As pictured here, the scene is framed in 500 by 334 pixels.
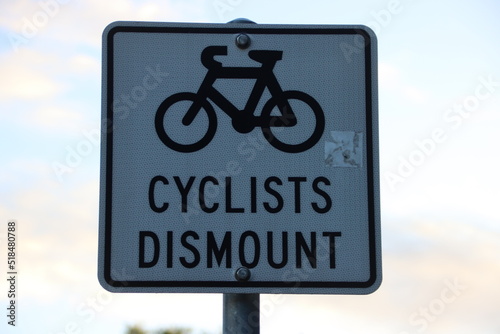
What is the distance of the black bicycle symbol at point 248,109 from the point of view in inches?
85.3

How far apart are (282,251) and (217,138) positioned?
1.15ft

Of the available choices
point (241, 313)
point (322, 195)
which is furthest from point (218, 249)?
point (322, 195)

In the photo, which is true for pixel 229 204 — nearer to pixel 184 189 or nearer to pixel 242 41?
pixel 184 189

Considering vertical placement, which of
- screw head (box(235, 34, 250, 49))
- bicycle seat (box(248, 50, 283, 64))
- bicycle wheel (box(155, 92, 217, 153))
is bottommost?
bicycle wheel (box(155, 92, 217, 153))

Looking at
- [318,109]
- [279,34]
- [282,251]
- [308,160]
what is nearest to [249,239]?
[282,251]

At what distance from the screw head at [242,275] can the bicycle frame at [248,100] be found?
0.37m

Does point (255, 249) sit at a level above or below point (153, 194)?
below

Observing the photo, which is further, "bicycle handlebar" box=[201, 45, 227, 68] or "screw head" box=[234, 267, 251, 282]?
"bicycle handlebar" box=[201, 45, 227, 68]

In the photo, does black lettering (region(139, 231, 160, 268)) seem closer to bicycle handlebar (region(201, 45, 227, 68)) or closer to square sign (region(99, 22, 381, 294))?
square sign (region(99, 22, 381, 294))

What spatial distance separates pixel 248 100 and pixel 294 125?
0.14m

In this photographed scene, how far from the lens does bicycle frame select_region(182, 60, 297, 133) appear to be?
2168mm

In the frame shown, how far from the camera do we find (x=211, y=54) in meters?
2.23

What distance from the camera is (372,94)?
2236 millimetres

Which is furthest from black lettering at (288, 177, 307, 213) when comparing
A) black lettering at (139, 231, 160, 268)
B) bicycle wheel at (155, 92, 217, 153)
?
black lettering at (139, 231, 160, 268)
